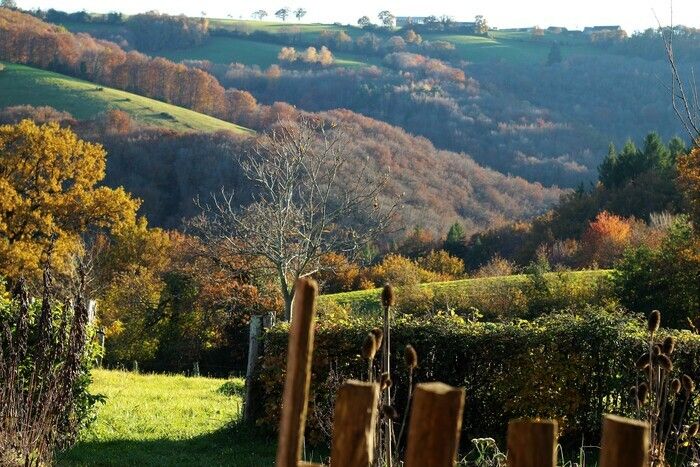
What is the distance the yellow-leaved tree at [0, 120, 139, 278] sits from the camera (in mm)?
28297

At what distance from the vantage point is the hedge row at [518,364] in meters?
8.91

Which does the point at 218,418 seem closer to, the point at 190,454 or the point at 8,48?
the point at 190,454

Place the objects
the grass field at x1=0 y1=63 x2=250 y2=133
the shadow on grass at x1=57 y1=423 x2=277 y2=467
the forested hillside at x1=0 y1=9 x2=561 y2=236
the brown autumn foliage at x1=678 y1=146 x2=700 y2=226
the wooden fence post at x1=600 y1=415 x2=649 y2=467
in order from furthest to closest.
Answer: the grass field at x1=0 y1=63 x2=250 y2=133 → the forested hillside at x1=0 y1=9 x2=561 y2=236 → the brown autumn foliage at x1=678 y1=146 x2=700 y2=226 → the shadow on grass at x1=57 y1=423 x2=277 y2=467 → the wooden fence post at x1=600 y1=415 x2=649 y2=467

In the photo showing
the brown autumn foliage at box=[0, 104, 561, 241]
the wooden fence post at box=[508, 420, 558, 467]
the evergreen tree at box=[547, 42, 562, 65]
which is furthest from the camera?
the evergreen tree at box=[547, 42, 562, 65]

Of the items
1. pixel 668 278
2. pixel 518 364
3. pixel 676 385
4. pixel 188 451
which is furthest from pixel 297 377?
pixel 668 278

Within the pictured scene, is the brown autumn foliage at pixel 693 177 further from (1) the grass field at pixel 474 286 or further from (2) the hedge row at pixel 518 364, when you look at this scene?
(2) the hedge row at pixel 518 364

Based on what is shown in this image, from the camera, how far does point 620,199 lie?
157 ft

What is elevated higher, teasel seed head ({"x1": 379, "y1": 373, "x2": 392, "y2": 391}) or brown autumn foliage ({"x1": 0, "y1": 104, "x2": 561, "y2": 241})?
teasel seed head ({"x1": 379, "y1": 373, "x2": 392, "y2": 391})

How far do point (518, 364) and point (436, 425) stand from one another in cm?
832

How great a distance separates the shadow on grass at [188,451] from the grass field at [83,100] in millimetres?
77105

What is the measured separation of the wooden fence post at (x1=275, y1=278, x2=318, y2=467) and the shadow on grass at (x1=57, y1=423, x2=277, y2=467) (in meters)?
7.46

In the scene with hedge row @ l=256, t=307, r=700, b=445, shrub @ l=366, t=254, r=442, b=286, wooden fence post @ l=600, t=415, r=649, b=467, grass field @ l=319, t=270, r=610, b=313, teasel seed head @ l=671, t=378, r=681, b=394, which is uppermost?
wooden fence post @ l=600, t=415, r=649, b=467

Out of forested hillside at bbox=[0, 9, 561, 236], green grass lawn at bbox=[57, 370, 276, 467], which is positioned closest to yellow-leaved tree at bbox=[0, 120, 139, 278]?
green grass lawn at bbox=[57, 370, 276, 467]

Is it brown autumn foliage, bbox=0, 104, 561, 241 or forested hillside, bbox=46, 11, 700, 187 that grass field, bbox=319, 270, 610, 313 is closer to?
brown autumn foliage, bbox=0, 104, 561, 241
